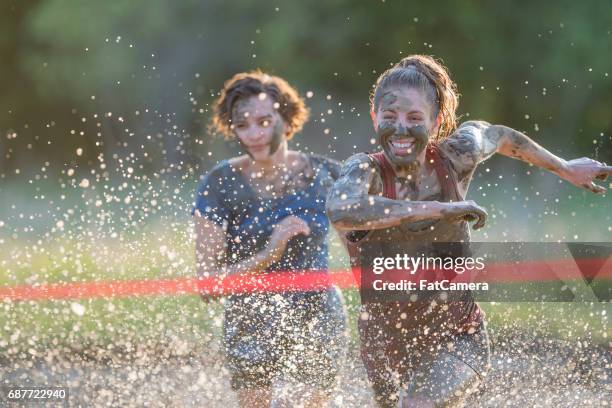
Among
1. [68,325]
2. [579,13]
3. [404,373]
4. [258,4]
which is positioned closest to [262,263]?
[404,373]

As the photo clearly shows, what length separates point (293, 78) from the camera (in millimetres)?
15297

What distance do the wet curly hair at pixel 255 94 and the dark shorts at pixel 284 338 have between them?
82 cm

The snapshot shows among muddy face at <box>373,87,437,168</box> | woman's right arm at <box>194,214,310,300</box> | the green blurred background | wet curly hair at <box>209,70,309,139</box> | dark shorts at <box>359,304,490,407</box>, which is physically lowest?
dark shorts at <box>359,304,490,407</box>

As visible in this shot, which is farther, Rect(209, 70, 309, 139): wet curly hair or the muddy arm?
Rect(209, 70, 309, 139): wet curly hair

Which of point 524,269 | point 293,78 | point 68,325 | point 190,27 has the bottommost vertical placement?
point 524,269

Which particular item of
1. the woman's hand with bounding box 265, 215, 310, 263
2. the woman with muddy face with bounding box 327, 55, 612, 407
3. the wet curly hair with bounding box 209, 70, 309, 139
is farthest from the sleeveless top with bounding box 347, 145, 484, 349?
the wet curly hair with bounding box 209, 70, 309, 139

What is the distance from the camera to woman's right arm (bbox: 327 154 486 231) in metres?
→ 3.36

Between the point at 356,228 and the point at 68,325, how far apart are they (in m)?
5.96

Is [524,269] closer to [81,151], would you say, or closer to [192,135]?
[192,135]

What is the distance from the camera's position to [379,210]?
11.1 feet

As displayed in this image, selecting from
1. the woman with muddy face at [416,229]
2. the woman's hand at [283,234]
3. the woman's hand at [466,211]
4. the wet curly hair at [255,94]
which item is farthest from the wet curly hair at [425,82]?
the wet curly hair at [255,94]

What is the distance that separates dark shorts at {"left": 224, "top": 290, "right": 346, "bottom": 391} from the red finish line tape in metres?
0.06

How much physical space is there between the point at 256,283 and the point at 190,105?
43.4ft

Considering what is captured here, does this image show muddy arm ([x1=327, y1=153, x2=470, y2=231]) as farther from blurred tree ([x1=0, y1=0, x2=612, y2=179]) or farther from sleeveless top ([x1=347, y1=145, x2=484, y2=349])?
blurred tree ([x1=0, y1=0, x2=612, y2=179])
